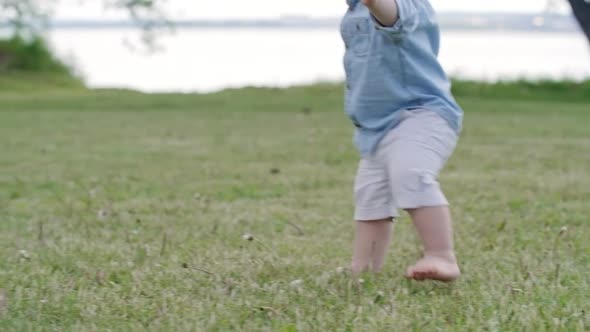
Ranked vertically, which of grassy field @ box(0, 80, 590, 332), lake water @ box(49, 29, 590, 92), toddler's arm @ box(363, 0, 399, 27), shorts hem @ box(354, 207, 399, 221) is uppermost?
toddler's arm @ box(363, 0, 399, 27)

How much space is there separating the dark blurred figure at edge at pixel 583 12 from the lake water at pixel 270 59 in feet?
41.8

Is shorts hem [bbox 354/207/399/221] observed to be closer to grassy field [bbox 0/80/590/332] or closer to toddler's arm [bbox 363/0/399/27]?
grassy field [bbox 0/80/590/332]

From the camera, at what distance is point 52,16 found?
54.6 feet

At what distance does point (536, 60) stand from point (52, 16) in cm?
Answer: 1150

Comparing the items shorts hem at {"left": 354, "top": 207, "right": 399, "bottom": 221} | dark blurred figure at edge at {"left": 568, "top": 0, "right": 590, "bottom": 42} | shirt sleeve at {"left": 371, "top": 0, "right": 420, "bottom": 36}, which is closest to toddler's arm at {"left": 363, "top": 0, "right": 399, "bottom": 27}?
shirt sleeve at {"left": 371, "top": 0, "right": 420, "bottom": 36}

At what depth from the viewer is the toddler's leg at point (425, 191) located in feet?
11.4

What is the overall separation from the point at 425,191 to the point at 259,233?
5.33 ft

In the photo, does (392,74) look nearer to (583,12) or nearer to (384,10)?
(384,10)

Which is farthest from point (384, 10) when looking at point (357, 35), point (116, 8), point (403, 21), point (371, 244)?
point (116, 8)

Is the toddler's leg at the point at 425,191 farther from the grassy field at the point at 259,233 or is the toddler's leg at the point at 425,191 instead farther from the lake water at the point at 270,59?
the lake water at the point at 270,59

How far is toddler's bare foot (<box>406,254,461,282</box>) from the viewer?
11.2 feet

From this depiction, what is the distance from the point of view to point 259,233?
4.94 m

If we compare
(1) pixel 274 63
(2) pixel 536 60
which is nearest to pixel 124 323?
(2) pixel 536 60

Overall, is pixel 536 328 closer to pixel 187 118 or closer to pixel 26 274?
pixel 26 274
